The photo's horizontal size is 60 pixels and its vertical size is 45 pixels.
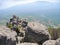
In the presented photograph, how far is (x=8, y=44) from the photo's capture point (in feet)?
54.6

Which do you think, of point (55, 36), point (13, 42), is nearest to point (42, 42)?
point (55, 36)

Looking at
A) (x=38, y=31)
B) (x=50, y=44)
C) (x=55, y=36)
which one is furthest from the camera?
(x=55, y=36)

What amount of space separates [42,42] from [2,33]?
7.20 meters

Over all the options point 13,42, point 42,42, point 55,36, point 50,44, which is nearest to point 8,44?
point 13,42

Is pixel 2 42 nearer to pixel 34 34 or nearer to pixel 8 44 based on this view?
pixel 8 44

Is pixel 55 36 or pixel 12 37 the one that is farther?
pixel 55 36

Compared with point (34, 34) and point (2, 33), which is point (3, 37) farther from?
point (34, 34)

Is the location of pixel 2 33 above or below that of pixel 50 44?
above

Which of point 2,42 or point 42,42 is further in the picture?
point 42,42

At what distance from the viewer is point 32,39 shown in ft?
75.7

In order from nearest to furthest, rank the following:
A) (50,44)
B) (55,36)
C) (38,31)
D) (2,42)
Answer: (2,42) < (50,44) < (38,31) < (55,36)

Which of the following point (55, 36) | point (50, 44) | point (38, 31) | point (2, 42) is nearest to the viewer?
point (2, 42)

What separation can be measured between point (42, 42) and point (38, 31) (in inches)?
57.1

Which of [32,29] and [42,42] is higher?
[32,29]
